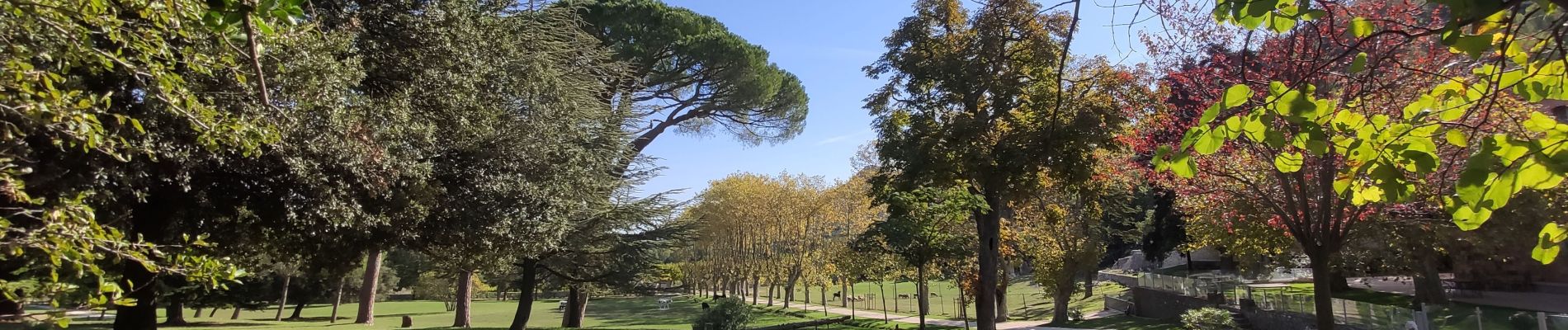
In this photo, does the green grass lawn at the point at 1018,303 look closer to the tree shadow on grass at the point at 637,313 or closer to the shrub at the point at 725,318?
the shrub at the point at 725,318

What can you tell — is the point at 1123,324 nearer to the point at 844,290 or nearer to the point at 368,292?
the point at 844,290

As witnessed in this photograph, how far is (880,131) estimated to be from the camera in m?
14.3

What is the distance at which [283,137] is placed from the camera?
647 cm

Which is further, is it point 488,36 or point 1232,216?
point 1232,216

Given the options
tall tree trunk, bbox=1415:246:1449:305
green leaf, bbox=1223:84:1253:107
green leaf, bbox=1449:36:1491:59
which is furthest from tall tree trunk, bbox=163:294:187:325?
tall tree trunk, bbox=1415:246:1449:305

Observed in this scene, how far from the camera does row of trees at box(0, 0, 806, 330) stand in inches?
115

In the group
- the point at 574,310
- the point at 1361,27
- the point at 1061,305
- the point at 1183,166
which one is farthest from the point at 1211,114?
the point at 574,310

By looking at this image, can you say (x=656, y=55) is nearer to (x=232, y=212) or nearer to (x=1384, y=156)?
(x=232, y=212)

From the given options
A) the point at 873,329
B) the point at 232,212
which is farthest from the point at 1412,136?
the point at 873,329

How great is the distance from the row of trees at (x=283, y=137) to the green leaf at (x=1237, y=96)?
2540 mm

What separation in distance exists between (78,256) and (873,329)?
18854mm

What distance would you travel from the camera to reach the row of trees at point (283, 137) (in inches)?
115

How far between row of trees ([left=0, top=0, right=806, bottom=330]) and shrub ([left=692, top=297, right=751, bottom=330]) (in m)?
3.41

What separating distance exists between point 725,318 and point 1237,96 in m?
13.9
